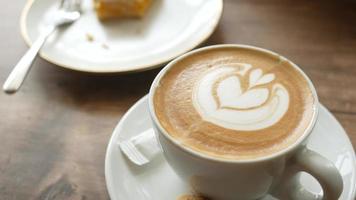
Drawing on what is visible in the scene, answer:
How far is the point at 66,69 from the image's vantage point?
79 cm

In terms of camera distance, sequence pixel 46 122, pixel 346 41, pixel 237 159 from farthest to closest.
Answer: pixel 346 41
pixel 46 122
pixel 237 159

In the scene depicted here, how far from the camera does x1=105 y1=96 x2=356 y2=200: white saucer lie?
1.84 ft

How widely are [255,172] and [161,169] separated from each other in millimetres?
160

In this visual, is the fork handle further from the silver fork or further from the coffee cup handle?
the coffee cup handle

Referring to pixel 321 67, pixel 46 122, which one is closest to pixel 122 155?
pixel 46 122

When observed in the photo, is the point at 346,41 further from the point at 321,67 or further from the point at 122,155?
the point at 122,155

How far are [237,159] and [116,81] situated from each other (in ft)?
1.17

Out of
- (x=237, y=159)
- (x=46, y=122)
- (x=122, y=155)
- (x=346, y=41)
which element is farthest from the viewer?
(x=346, y=41)

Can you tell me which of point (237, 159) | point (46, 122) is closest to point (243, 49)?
point (237, 159)

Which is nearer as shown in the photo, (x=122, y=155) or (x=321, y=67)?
(x=122, y=155)

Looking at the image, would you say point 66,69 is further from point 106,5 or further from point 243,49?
point 243,49

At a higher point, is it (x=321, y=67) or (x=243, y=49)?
(x=243, y=49)

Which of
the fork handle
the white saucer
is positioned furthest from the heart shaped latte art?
the fork handle

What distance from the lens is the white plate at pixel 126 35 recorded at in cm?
79
